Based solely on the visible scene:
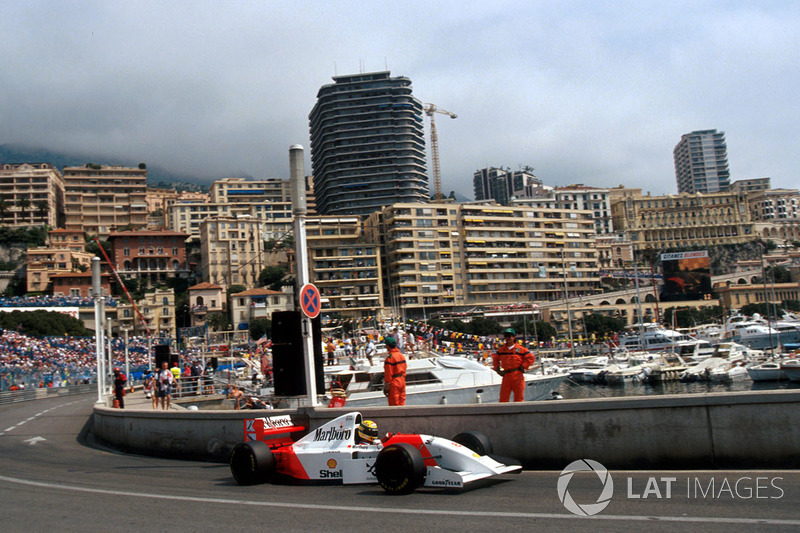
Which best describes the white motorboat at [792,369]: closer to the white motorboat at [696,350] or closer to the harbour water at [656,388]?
the harbour water at [656,388]

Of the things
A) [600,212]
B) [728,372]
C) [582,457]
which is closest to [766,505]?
[582,457]

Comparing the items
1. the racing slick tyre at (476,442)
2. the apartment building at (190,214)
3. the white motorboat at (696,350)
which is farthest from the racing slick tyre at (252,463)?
the apartment building at (190,214)

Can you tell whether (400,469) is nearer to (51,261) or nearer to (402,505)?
(402,505)

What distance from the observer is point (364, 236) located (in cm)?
13112

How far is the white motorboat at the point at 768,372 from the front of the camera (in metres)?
44.8

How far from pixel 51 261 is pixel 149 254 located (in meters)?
17.4

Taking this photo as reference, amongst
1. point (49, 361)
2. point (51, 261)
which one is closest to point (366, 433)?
point (49, 361)

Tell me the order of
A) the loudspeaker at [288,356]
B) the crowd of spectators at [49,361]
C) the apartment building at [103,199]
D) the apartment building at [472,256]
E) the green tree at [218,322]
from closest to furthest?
1. the loudspeaker at [288,356]
2. the crowd of spectators at [49,361]
3. the green tree at [218,322]
4. the apartment building at [472,256]
5. the apartment building at [103,199]

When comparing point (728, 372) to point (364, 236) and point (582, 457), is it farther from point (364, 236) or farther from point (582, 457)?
point (364, 236)

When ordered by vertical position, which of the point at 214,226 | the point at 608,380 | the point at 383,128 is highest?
the point at 383,128

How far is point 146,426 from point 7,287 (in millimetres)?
127870

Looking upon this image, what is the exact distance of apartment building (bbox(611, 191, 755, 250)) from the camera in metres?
169

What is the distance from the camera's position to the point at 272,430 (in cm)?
1061

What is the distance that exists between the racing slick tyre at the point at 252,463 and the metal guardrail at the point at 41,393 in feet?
116
